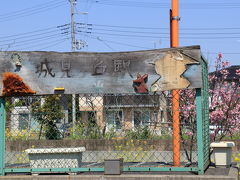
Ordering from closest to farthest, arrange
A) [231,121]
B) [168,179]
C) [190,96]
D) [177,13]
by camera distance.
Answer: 1. [168,179]
2. [177,13]
3. [190,96]
4. [231,121]

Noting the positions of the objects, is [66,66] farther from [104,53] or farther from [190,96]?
[190,96]

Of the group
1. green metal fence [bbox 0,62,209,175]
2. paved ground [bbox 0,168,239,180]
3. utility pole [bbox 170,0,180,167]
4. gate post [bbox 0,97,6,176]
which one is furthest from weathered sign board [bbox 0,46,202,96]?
green metal fence [bbox 0,62,209,175]

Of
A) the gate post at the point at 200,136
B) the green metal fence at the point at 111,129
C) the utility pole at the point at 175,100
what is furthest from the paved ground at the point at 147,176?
the green metal fence at the point at 111,129

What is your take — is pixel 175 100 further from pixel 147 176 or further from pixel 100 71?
pixel 147 176

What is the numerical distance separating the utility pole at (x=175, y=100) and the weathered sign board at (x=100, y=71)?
1.64 feet

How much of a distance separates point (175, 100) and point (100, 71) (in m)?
1.43

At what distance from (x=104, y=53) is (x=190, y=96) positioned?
A: 5.93 metres

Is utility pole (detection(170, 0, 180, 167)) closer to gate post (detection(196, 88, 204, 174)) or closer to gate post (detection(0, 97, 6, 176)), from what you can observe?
gate post (detection(196, 88, 204, 174))

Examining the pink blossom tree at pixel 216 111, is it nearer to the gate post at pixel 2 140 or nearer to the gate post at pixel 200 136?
the gate post at pixel 200 136

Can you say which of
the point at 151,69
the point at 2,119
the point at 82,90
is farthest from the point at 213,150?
the point at 2,119

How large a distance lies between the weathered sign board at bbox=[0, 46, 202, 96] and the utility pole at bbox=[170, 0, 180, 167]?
1.64ft

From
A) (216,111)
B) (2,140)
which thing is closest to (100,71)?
(2,140)

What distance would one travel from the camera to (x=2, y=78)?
894 centimetres

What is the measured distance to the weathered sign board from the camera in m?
8.40
